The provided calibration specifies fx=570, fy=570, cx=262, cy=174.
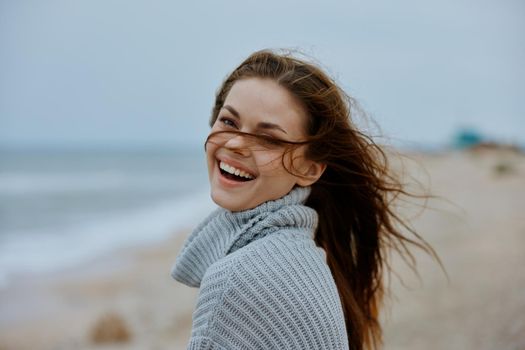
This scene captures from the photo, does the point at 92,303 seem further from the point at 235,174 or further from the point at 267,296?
the point at 267,296

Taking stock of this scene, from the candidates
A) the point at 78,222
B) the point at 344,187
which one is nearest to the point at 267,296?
the point at 344,187

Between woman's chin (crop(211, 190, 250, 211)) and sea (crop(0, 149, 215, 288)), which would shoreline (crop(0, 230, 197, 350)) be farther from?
woman's chin (crop(211, 190, 250, 211))

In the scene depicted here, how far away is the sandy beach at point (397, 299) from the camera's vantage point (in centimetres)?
481

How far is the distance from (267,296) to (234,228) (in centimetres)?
35

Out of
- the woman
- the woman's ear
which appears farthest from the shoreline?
the woman's ear

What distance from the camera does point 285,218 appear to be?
2.06 meters

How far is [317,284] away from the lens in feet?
6.36

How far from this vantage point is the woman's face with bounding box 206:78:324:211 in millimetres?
2080

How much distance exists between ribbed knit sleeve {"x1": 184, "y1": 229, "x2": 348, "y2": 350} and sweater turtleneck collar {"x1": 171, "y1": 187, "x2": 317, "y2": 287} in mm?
112

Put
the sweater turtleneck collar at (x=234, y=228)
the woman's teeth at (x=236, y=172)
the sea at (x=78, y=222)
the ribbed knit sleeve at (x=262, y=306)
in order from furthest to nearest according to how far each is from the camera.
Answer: the sea at (x=78, y=222) < the woman's teeth at (x=236, y=172) < the sweater turtleneck collar at (x=234, y=228) < the ribbed knit sleeve at (x=262, y=306)

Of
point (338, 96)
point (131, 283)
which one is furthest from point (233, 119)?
point (131, 283)

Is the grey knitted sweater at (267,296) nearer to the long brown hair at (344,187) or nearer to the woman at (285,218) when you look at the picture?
the woman at (285,218)


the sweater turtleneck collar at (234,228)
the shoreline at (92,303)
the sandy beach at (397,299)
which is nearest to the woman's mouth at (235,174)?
the sweater turtleneck collar at (234,228)

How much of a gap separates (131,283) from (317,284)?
779 centimetres
